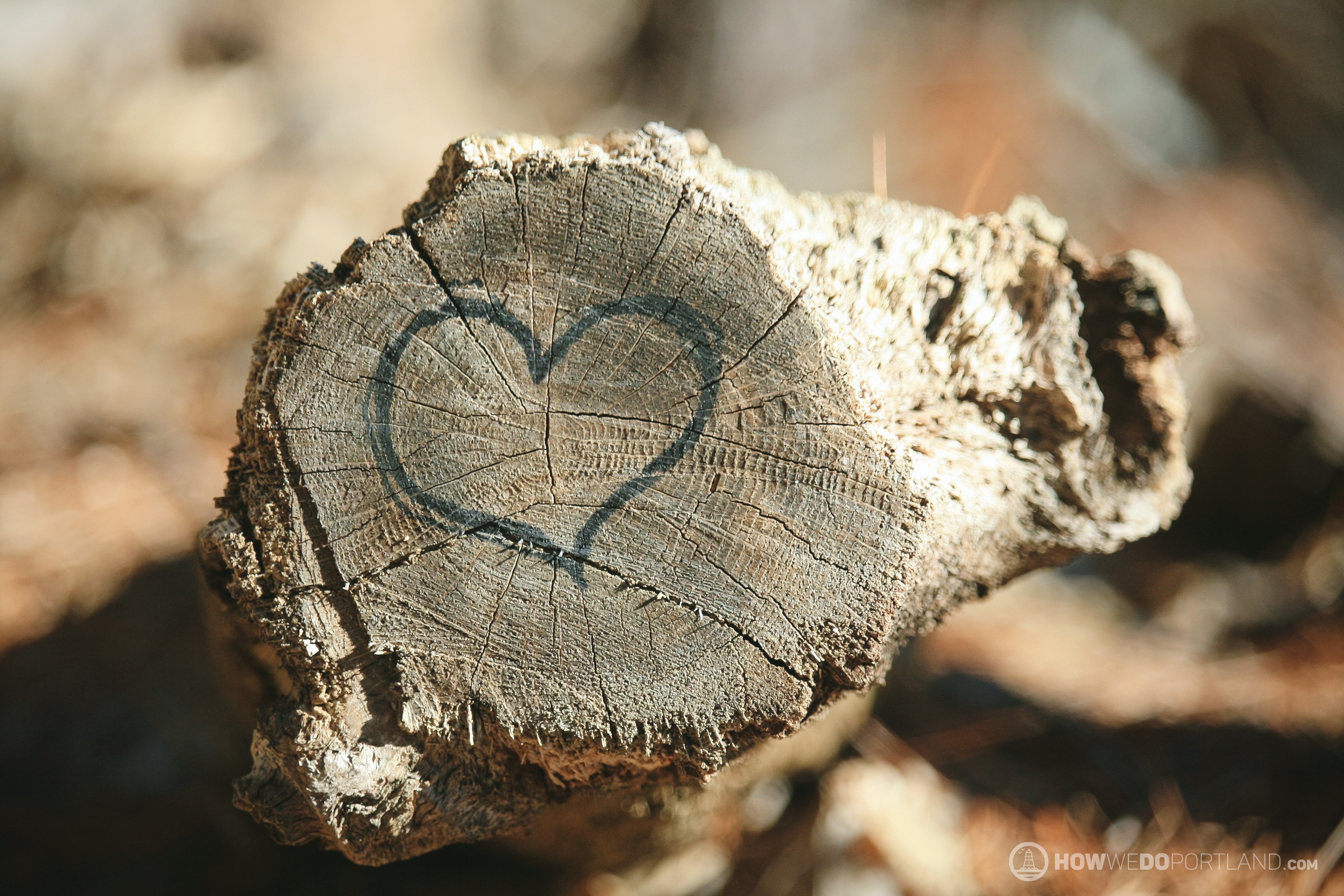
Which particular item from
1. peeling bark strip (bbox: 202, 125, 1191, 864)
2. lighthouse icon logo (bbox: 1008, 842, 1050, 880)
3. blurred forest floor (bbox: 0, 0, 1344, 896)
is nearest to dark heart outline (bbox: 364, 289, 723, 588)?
peeling bark strip (bbox: 202, 125, 1191, 864)

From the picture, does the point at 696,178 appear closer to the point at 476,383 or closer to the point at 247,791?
the point at 476,383

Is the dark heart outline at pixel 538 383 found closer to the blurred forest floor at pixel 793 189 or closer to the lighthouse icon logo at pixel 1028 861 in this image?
the blurred forest floor at pixel 793 189

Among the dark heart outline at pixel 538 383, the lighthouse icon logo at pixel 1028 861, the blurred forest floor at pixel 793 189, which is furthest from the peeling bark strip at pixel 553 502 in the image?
the lighthouse icon logo at pixel 1028 861

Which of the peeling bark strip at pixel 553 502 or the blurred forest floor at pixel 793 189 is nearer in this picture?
the peeling bark strip at pixel 553 502

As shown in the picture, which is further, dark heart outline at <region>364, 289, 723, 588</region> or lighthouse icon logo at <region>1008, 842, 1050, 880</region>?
lighthouse icon logo at <region>1008, 842, 1050, 880</region>

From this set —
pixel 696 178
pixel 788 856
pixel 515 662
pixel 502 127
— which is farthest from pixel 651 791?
pixel 502 127

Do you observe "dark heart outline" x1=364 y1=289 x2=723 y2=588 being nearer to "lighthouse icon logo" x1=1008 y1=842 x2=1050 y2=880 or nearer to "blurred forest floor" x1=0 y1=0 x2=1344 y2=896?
"blurred forest floor" x1=0 y1=0 x2=1344 y2=896
